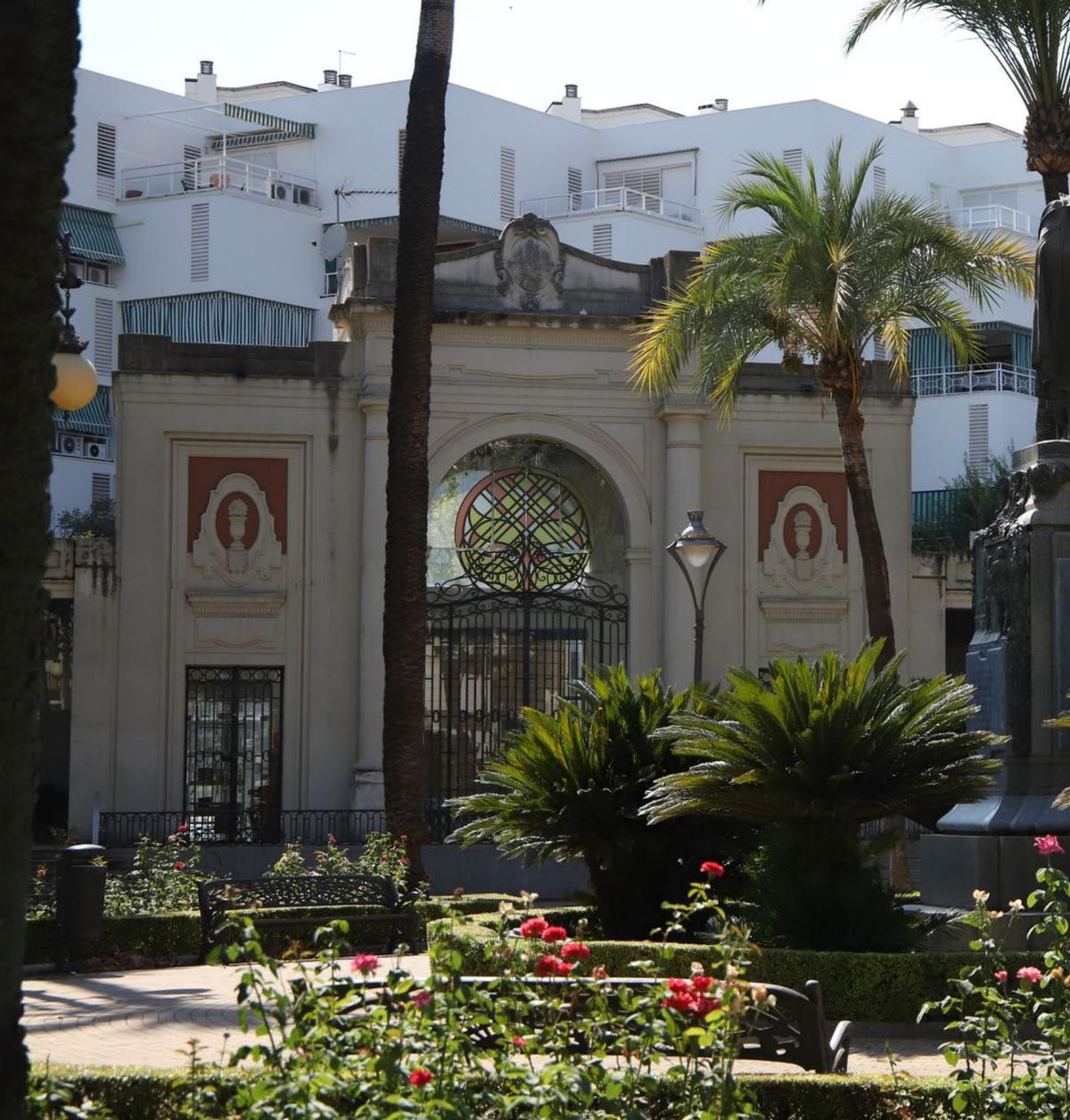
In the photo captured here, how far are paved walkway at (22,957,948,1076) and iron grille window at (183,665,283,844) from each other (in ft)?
38.7

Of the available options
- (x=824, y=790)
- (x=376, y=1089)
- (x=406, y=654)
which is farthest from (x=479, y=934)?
(x=376, y=1089)

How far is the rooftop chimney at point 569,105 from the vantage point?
207ft

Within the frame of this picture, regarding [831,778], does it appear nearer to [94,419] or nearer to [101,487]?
[101,487]

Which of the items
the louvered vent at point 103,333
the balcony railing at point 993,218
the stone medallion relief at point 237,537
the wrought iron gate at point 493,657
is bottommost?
the wrought iron gate at point 493,657

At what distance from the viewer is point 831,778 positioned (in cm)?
1138

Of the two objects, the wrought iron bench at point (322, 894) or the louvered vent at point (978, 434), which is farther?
the louvered vent at point (978, 434)

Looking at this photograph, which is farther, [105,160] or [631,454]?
[105,160]

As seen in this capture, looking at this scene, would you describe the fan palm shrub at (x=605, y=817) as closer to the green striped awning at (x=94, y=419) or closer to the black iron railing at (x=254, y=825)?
the black iron railing at (x=254, y=825)

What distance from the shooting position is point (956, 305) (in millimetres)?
24172

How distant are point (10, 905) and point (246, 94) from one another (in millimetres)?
60448

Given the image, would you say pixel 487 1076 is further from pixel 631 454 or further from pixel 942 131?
pixel 942 131

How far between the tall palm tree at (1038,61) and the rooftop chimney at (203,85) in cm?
4530

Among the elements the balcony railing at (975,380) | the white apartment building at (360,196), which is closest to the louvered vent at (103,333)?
the white apartment building at (360,196)

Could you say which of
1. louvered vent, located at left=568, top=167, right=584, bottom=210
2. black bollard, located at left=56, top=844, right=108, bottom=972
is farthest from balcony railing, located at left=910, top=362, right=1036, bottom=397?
black bollard, located at left=56, top=844, right=108, bottom=972
